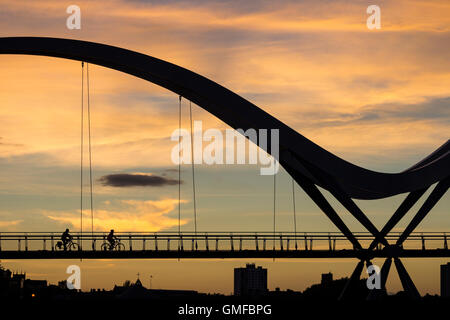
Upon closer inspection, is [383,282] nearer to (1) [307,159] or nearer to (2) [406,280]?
(2) [406,280]

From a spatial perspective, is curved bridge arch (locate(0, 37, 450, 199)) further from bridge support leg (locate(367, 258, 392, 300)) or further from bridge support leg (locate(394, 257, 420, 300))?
bridge support leg (locate(394, 257, 420, 300))

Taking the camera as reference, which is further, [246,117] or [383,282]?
[383,282]

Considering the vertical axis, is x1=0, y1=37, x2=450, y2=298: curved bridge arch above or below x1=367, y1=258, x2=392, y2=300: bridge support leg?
above

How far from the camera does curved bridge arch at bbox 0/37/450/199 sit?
1714 inches

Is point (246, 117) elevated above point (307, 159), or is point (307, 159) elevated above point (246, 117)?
point (246, 117)

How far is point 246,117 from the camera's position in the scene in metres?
45.4

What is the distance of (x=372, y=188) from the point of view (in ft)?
164

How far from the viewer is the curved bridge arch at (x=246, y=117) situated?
43531 mm

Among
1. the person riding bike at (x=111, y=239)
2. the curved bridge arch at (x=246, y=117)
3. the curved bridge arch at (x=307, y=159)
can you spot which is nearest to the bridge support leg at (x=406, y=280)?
the curved bridge arch at (x=307, y=159)

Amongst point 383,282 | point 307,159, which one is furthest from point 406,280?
point 307,159

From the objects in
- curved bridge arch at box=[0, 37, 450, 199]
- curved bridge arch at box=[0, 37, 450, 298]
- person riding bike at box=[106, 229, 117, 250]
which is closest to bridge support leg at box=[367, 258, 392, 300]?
curved bridge arch at box=[0, 37, 450, 298]

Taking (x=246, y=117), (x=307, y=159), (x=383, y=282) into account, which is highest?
(x=246, y=117)

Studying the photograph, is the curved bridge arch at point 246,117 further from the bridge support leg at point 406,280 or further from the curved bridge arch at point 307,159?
the bridge support leg at point 406,280
